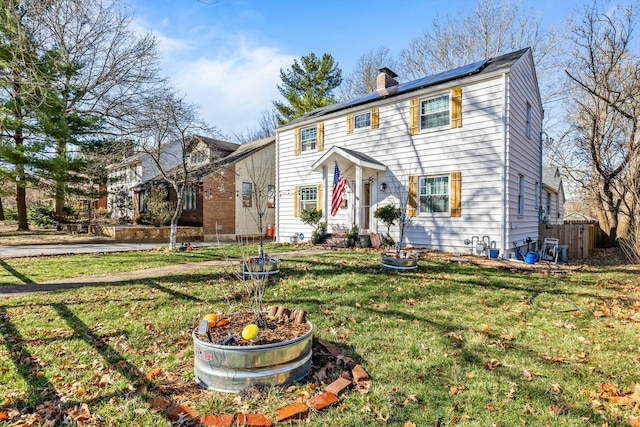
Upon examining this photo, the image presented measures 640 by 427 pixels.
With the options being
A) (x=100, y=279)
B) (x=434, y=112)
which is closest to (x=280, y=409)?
(x=100, y=279)

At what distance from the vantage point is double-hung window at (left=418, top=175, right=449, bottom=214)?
10789mm

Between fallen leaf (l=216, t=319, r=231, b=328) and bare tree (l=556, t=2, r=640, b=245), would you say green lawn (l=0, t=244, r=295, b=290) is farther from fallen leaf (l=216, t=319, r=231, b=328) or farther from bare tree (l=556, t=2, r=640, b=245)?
bare tree (l=556, t=2, r=640, b=245)

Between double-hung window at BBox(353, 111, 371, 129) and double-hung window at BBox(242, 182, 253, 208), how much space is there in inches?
363

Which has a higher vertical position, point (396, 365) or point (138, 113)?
point (138, 113)

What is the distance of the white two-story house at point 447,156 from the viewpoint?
9.85 meters

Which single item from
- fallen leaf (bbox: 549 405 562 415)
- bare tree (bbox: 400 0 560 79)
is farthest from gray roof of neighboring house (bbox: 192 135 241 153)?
fallen leaf (bbox: 549 405 562 415)

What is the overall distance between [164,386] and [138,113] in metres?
17.2

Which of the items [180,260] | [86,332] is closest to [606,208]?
[180,260]

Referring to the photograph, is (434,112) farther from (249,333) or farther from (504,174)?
(249,333)

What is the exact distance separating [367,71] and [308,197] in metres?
18.6

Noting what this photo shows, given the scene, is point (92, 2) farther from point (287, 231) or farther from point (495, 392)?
point (287, 231)

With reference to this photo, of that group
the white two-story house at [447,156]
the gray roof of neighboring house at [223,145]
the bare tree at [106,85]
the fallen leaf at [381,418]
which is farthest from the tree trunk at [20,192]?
the fallen leaf at [381,418]

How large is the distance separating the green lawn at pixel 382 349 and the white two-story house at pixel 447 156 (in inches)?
150

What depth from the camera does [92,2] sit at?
590cm
